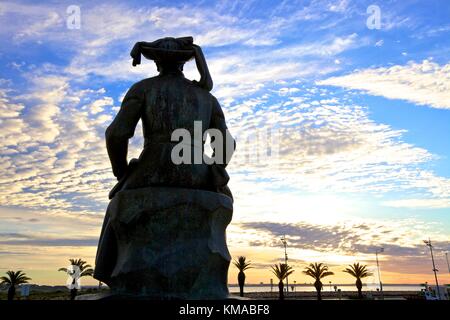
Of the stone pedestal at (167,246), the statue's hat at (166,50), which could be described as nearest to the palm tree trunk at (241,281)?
the stone pedestal at (167,246)

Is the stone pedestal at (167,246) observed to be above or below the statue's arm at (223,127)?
below

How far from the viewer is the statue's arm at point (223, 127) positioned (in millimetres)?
6945

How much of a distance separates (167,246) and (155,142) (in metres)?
1.60

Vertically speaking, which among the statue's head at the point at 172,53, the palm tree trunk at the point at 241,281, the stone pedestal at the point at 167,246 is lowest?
the stone pedestal at the point at 167,246

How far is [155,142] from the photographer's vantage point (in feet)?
20.9

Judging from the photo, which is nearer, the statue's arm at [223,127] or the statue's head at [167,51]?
the statue's head at [167,51]

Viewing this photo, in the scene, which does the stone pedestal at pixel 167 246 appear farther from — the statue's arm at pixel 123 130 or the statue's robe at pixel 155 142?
the statue's arm at pixel 123 130

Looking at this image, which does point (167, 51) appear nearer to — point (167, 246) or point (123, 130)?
point (123, 130)

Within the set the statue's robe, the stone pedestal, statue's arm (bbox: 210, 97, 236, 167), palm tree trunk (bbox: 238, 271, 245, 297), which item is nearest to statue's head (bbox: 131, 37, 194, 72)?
the statue's robe

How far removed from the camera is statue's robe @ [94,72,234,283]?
6.15 metres

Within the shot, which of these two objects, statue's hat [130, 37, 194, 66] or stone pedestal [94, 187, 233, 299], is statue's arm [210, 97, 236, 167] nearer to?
statue's hat [130, 37, 194, 66]

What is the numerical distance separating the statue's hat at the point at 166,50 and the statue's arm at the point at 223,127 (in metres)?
0.89

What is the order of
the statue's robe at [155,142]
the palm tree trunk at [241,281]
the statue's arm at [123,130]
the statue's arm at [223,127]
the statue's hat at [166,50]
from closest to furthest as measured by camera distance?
the statue's robe at [155,142] < the statue's arm at [123,130] < the statue's hat at [166,50] < the statue's arm at [223,127] < the palm tree trunk at [241,281]
